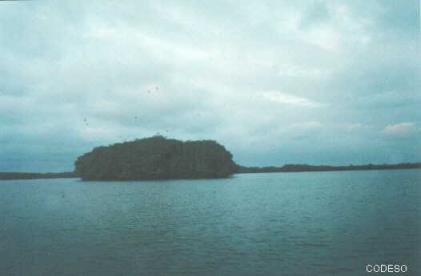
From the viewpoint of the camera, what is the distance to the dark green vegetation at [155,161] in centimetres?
11050

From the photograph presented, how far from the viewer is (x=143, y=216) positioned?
33938 millimetres

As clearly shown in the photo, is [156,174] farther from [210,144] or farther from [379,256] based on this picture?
[379,256]

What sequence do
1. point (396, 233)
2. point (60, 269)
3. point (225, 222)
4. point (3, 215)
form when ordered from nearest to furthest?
point (60, 269), point (396, 233), point (225, 222), point (3, 215)

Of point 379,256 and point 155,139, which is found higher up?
point 155,139

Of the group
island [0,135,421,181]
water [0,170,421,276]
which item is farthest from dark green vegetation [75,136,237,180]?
water [0,170,421,276]

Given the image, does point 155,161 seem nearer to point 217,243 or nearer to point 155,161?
point 155,161

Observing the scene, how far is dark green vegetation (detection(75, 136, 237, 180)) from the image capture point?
110500 mm

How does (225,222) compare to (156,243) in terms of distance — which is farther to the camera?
(225,222)

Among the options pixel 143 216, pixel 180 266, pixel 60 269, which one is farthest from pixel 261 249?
pixel 143 216

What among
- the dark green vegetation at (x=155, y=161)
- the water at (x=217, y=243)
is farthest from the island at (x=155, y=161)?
the water at (x=217, y=243)

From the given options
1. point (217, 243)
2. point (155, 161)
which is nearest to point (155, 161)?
point (155, 161)

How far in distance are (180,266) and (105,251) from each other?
16.9ft

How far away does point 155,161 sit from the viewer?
116m

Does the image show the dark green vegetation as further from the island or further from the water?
the water
